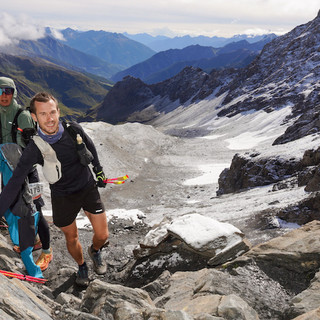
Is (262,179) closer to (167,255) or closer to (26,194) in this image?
(167,255)

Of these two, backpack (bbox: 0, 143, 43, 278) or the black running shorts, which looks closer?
the black running shorts

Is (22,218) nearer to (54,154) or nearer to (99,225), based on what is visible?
(99,225)

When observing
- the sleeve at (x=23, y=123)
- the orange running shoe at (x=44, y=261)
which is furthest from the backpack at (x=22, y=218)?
the orange running shoe at (x=44, y=261)

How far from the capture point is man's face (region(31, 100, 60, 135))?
583cm

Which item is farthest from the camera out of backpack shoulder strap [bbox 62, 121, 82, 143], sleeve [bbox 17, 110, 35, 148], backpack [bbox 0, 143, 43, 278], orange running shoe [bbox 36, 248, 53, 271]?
orange running shoe [bbox 36, 248, 53, 271]

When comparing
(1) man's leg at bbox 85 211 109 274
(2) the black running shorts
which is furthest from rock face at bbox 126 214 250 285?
(2) the black running shorts

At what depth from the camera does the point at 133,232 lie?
19062 mm

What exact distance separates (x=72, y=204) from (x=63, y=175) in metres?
0.82

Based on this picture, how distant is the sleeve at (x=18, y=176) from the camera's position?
573 centimetres

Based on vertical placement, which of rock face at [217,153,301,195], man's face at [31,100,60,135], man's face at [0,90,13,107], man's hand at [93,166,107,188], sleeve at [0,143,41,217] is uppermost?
man's face at [0,90,13,107]

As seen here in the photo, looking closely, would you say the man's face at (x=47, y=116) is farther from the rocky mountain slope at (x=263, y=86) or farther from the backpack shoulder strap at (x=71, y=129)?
the rocky mountain slope at (x=263, y=86)

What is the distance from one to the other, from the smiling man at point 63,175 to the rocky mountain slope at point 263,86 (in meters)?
49.8

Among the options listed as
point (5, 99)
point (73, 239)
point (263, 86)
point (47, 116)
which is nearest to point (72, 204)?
point (73, 239)

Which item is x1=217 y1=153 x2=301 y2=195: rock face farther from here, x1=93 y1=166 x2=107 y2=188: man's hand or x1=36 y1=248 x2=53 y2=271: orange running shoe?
x1=93 y1=166 x2=107 y2=188: man's hand
